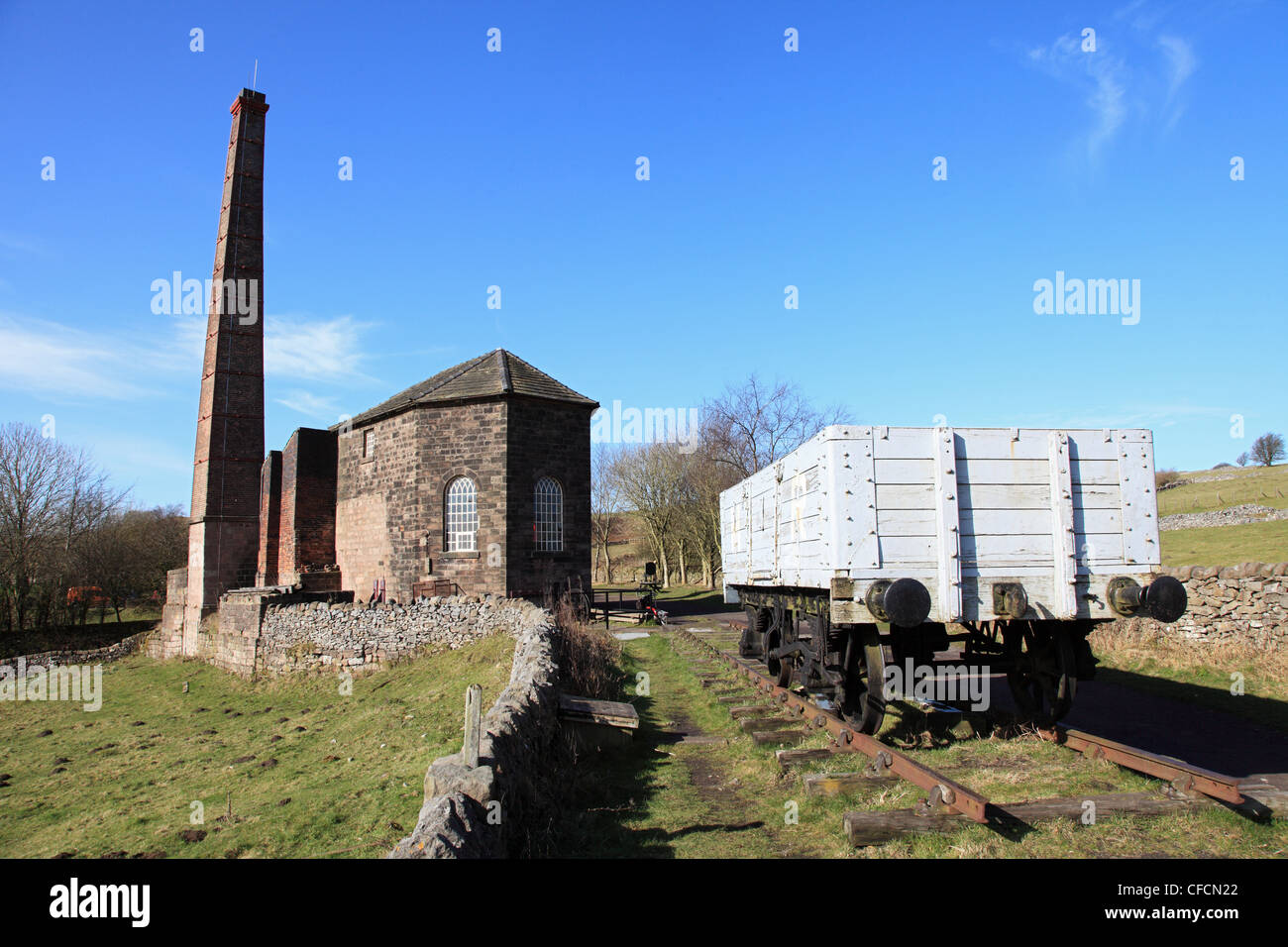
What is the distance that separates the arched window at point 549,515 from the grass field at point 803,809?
530 inches

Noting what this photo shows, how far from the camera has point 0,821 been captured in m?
9.61

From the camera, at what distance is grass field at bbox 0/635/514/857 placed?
7.41 metres

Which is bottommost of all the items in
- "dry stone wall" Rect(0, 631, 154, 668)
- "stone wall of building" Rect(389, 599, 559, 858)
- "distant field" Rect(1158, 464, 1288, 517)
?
"dry stone wall" Rect(0, 631, 154, 668)

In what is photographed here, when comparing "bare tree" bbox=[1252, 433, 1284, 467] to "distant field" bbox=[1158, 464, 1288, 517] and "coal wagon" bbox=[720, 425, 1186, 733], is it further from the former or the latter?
"coal wagon" bbox=[720, 425, 1186, 733]

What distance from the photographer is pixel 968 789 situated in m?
5.01

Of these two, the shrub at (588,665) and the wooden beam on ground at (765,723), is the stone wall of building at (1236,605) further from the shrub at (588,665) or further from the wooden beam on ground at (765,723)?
the shrub at (588,665)

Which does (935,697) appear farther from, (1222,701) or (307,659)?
(307,659)

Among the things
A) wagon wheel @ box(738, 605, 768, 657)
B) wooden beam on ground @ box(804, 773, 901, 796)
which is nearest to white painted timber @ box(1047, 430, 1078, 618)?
wooden beam on ground @ box(804, 773, 901, 796)

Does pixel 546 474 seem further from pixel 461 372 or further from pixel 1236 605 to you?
pixel 1236 605

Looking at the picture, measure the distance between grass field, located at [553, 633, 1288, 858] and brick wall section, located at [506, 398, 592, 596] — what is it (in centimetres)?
1306

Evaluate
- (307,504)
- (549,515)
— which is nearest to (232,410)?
(307,504)

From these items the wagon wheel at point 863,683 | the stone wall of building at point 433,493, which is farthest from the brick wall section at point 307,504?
the wagon wheel at point 863,683
